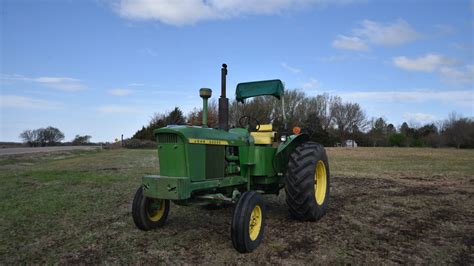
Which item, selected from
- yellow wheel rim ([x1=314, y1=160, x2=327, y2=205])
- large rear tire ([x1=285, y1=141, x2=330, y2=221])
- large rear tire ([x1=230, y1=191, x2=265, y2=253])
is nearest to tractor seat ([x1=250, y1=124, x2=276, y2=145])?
large rear tire ([x1=285, y1=141, x2=330, y2=221])

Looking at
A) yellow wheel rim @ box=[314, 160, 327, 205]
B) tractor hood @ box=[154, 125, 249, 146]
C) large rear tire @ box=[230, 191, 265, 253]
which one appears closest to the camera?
large rear tire @ box=[230, 191, 265, 253]

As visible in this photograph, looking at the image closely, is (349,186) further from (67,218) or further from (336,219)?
(67,218)

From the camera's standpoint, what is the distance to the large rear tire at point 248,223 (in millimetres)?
4578

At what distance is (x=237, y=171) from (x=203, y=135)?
1201 millimetres

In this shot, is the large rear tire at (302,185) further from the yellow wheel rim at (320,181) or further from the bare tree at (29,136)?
the bare tree at (29,136)

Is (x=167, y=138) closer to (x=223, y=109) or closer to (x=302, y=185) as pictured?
(x=223, y=109)

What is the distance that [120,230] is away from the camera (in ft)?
18.8

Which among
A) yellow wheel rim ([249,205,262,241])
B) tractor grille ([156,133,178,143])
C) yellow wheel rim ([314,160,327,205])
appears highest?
tractor grille ([156,133,178,143])

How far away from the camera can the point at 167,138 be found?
5.06m

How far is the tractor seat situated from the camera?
6684 mm

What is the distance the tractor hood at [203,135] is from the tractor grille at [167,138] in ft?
0.16

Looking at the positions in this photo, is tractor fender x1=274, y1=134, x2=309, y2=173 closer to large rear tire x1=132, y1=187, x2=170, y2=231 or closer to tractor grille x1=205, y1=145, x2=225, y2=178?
tractor grille x1=205, y1=145, x2=225, y2=178

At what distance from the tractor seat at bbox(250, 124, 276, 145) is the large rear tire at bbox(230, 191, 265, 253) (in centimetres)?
175

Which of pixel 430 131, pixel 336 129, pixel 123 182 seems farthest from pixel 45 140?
pixel 430 131
